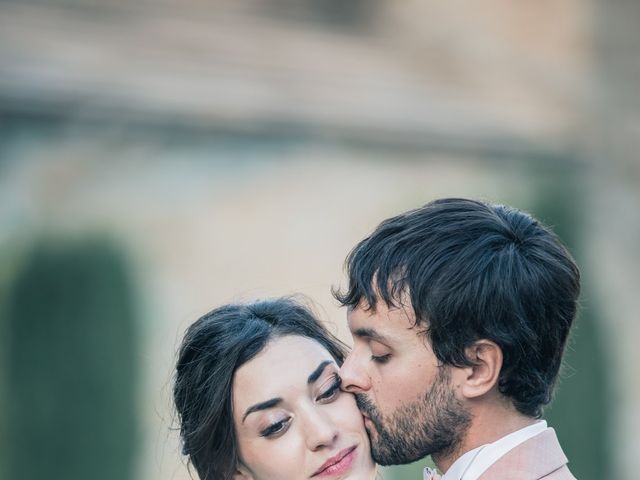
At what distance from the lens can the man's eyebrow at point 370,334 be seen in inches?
137

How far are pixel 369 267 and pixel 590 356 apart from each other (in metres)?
5.49

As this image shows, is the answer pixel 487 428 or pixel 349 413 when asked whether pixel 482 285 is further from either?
pixel 349 413

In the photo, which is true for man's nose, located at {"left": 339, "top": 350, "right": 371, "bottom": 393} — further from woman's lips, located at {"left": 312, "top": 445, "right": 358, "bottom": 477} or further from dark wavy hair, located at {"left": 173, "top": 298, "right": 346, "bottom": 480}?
dark wavy hair, located at {"left": 173, "top": 298, "right": 346, "bottom": 480}

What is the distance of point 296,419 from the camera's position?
12.7 ft

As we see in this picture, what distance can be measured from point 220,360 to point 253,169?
371 centimetres

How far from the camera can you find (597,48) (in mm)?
8914

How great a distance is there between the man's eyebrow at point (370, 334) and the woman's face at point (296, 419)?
1.15ft

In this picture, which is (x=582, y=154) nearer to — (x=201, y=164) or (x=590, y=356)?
(x=590, y=356)

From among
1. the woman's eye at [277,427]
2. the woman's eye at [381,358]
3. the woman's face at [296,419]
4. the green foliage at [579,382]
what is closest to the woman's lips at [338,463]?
the woman's face at [296,419]

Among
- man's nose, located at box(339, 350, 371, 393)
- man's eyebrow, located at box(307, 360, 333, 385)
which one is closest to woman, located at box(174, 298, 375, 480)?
man's eyebrow, located at box(307, 360, 333, 385)

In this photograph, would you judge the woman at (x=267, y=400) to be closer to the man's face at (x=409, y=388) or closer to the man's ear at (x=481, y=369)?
the man's face at (x=409, y=388)

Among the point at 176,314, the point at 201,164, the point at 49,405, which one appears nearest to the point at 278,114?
the point at 201,164

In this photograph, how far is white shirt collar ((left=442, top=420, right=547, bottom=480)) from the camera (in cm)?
334

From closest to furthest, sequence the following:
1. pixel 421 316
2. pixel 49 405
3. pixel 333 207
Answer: pixel 421 316 → pixel 49 405 → pixel 333 207
